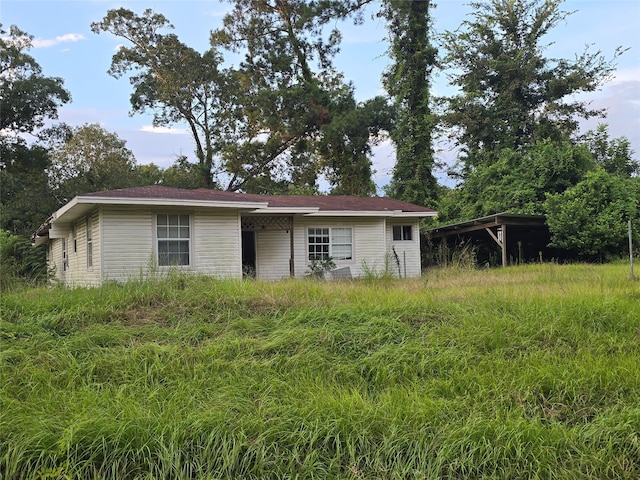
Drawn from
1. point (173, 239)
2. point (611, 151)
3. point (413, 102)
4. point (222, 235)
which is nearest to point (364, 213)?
point (222, 235)

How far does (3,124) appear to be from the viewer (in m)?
21.4

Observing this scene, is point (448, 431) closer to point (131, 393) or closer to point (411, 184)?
point (131, 393)

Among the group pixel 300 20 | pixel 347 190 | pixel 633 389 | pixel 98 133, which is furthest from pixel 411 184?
pixel 98 133

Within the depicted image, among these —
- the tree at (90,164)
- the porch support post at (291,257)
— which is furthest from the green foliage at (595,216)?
the tree at (90,164)

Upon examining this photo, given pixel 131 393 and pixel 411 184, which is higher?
pixel 411 184

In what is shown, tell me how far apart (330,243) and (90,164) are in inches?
969

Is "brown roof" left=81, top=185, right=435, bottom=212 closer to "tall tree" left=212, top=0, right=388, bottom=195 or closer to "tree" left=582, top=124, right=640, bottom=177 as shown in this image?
"tall tree" left=212, top=0, right=388, bottom=195

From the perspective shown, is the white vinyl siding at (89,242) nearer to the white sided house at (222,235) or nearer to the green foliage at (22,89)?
the white sided house at (222,235)

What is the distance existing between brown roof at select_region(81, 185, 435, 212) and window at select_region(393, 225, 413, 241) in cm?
72

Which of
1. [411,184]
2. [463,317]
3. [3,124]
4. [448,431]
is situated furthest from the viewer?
[411,184]

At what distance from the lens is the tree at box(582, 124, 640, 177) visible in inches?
1008

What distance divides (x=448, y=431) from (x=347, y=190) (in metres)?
23.2

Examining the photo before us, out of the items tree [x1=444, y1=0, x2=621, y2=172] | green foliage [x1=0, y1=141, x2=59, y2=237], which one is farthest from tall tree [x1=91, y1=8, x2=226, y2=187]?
tree [x1=444, y1=0, x2=621, y2=172]

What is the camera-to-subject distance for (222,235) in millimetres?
11805
